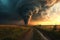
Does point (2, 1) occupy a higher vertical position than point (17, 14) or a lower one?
higher

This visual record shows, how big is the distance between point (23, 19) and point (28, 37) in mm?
645

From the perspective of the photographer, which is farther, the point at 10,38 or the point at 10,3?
the point at 10,3

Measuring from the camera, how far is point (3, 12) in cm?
572

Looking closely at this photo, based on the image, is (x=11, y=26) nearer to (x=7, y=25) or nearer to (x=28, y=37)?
(x=7, y=25)

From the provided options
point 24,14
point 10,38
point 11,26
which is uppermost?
→ point 24,14

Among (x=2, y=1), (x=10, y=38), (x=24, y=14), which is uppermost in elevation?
(x=2, y=1)

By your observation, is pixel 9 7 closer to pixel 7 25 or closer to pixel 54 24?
pixel 7 25

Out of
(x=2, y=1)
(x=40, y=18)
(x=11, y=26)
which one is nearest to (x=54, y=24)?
(x=40, y=18)

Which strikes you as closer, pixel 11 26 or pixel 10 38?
pixel 10 38

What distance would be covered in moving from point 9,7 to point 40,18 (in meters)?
1.04

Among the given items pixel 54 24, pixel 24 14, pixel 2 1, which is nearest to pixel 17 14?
pixel 24 14

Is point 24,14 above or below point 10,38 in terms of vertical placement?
above

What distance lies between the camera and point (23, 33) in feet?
18.4

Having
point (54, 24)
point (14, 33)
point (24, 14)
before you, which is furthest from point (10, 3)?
point (54, 24)
